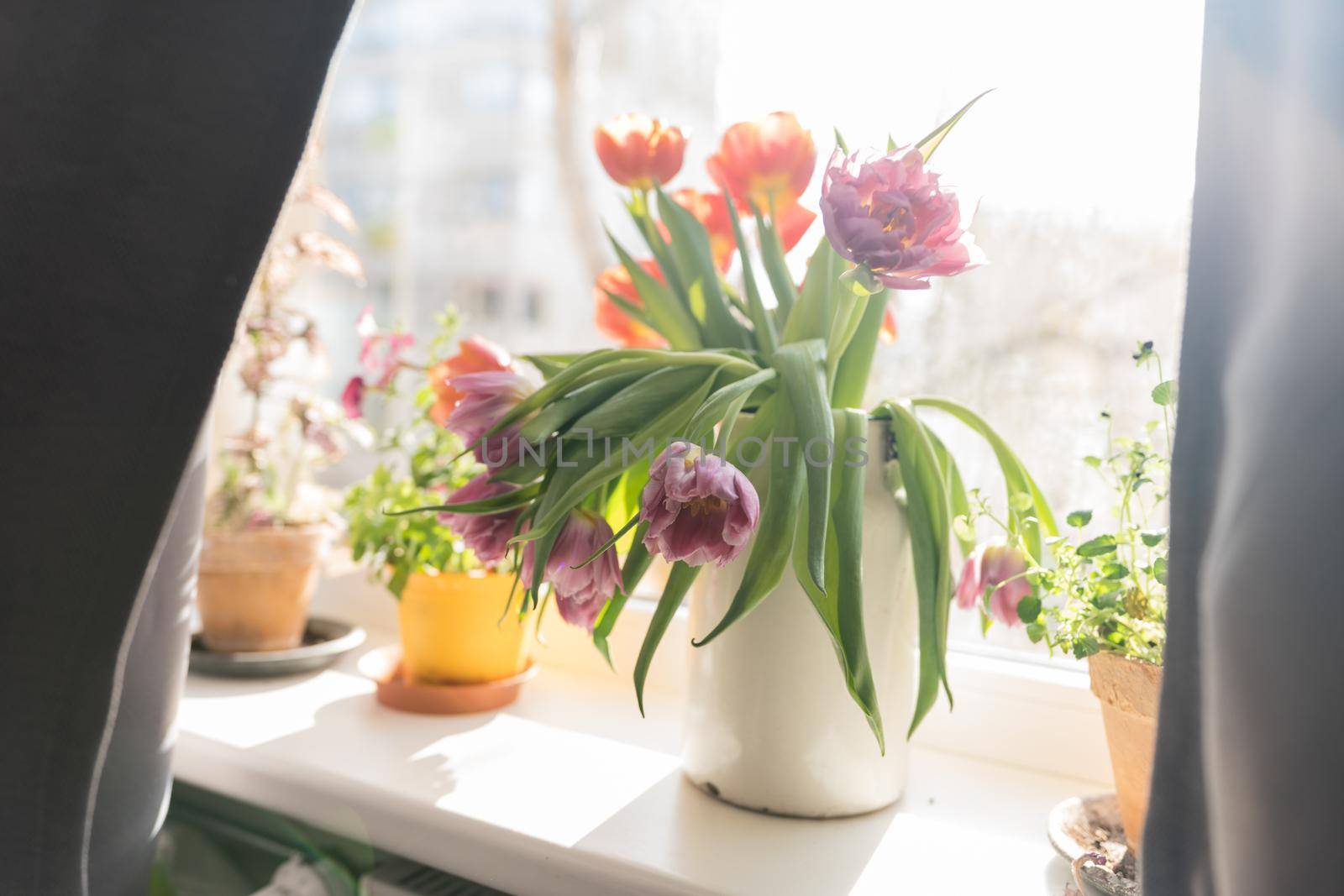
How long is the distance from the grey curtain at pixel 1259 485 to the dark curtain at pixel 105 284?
1.77ft

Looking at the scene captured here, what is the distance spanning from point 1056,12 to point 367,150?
1040mm

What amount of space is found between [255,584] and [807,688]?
0.69 meters

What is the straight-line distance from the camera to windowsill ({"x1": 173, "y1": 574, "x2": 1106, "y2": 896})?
0.71 meters

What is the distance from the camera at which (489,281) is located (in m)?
1.46

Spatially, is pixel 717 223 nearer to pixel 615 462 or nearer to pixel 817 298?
pixel 817 298

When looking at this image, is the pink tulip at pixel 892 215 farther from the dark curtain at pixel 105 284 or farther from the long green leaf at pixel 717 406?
the dark curtain at pixel 105 284

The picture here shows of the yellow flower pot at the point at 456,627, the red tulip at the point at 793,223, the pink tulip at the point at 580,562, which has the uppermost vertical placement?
the red tulip at the point at 793,223

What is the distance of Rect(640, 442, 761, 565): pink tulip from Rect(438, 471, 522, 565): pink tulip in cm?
15

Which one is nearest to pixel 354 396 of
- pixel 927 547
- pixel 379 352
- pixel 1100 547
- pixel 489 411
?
pixel 379 352

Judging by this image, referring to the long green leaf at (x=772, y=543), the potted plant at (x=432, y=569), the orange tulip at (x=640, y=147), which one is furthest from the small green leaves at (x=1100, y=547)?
the potted plant at (x=432, y=569)

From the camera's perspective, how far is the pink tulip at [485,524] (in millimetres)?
692

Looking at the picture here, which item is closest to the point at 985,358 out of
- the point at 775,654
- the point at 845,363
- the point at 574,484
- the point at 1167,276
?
the point at 1167,276

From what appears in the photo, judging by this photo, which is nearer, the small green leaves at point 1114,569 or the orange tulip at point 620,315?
the small green leaves at point 1114,569

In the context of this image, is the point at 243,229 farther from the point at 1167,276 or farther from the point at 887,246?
the point at 1167,276
